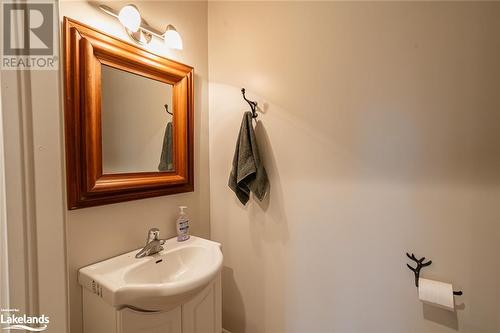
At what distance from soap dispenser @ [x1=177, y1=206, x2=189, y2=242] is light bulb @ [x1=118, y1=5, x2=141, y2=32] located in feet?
3.23

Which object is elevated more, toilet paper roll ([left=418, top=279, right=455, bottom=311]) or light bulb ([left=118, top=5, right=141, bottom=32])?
light bulb ([left=118, top=5, right=141, bottom=32])

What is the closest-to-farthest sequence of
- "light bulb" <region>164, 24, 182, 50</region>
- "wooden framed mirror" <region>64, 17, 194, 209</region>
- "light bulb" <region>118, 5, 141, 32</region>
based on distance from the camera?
1. "wooden framed mirror" <region>64, 17, 194, 209</region>
2. "light bulb" <region>118, 5, 141, 32</region>
3. "light bulb" <region>164, 24, 182, 50</region>

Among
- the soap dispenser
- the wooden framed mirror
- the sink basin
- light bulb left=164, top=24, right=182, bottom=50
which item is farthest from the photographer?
the soap dispenser

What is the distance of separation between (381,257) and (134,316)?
113 centimetres

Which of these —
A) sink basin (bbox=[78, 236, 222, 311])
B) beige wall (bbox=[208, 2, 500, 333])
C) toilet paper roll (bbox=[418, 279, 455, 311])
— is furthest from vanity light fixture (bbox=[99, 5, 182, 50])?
toilet paper roll (bbox=[418, 279, 455, 311])

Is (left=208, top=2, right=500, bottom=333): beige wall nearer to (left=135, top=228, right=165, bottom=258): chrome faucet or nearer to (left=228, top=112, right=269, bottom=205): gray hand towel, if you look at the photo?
(left=228, top=112, right=269, bottom=205): gray hand towel

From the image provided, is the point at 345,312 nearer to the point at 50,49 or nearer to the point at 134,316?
the point at 134,316

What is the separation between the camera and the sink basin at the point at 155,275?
0.91 metres

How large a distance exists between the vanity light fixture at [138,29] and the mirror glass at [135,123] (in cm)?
20
